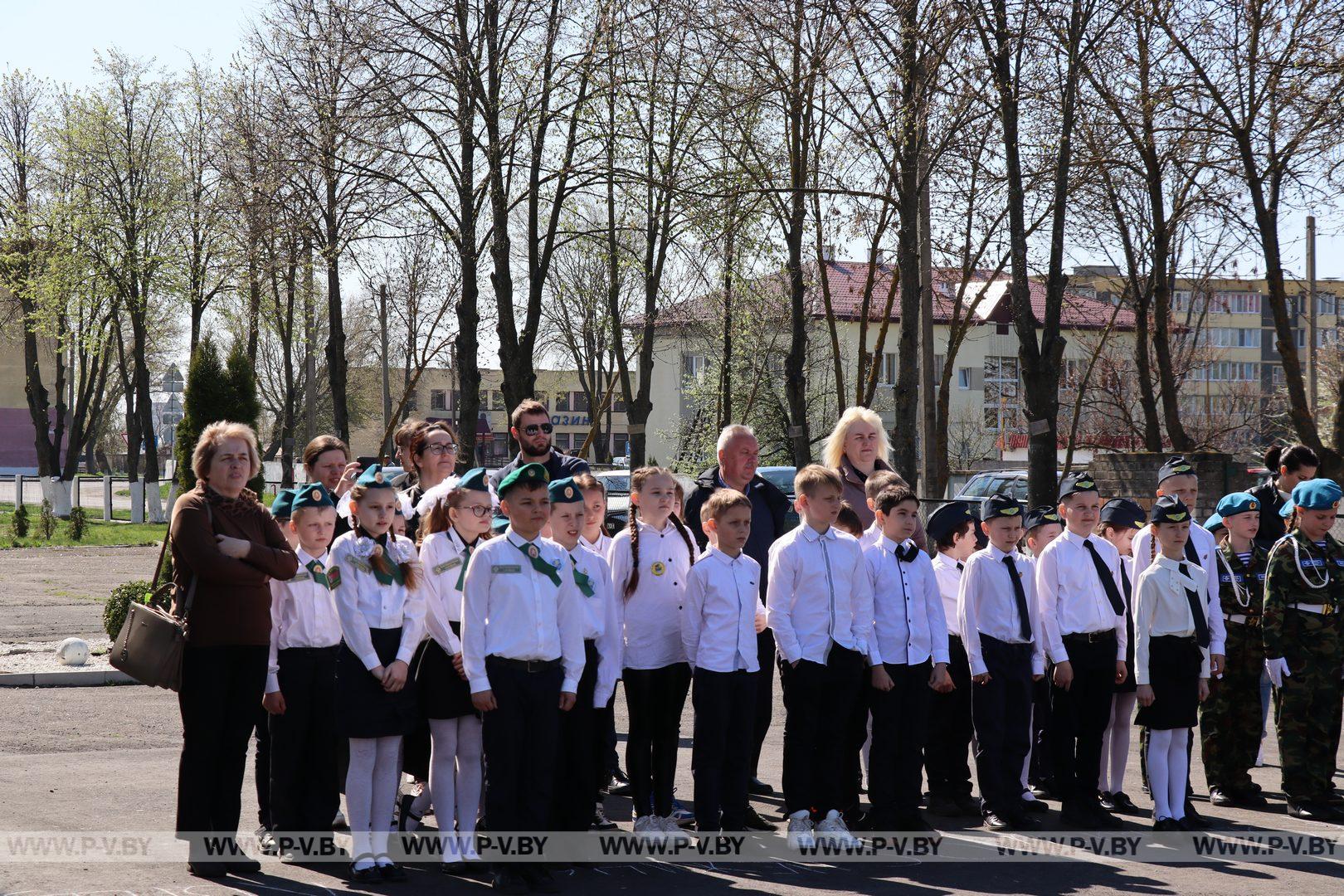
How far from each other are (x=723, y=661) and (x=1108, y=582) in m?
2.38

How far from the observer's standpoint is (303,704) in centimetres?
638

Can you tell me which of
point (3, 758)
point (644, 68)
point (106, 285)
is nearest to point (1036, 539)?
point (3, 758)

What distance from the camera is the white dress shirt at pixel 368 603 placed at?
6.00m

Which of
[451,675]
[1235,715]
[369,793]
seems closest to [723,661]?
[451,675]

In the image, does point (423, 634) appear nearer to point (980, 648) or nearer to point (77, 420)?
point (980, 648)

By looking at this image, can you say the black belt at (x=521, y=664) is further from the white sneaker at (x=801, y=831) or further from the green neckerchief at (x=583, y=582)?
the white sneaker at (x=801, y=831)

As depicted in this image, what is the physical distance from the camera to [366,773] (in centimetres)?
599

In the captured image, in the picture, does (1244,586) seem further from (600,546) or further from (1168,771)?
(600,546)

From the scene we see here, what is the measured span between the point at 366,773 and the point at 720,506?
82.9 inches

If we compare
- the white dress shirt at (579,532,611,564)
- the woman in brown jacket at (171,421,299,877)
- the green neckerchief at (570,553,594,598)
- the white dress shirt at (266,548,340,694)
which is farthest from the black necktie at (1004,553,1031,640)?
the woman in brown jacket at (171,421,299,877)

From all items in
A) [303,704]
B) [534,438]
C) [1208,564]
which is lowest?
[303,704]

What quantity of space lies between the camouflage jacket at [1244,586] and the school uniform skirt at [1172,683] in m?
1.11

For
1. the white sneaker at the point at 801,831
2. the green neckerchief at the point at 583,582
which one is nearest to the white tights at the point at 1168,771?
the white sneaker at the point at 801,831

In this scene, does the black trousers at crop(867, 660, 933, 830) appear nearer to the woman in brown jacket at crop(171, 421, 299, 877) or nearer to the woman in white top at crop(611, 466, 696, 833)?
the woman in white top at crop(611, 466, 696, 833)
